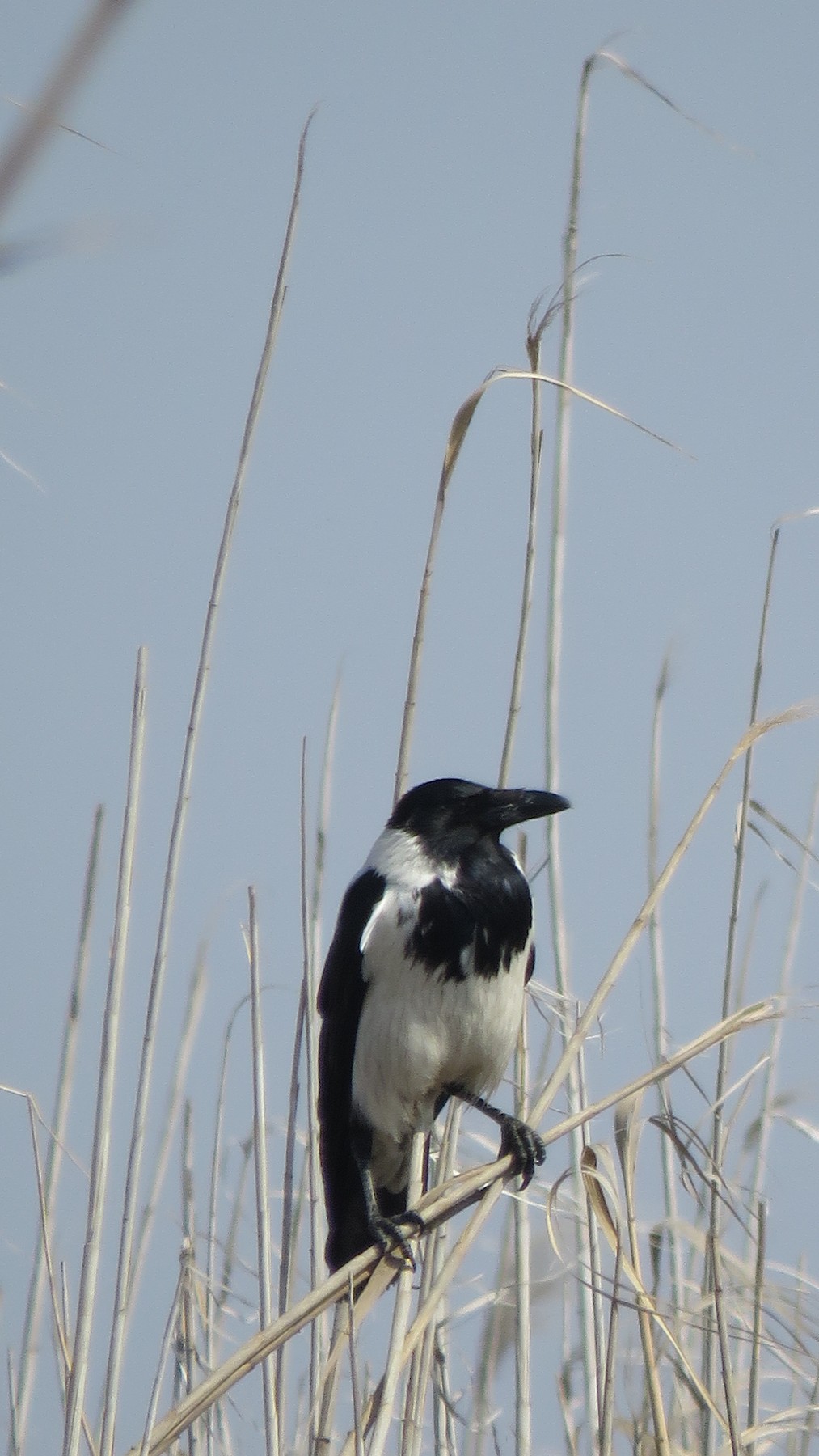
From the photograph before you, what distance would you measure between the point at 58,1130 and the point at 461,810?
3.57 feet

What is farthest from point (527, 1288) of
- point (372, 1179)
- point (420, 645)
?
point (420, 645)

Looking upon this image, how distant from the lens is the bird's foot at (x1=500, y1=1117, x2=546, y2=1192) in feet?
8.07

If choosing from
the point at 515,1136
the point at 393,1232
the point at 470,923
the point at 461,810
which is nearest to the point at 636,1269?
the point at 515,1136

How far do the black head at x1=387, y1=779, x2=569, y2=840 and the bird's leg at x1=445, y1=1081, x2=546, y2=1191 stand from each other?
555 millimetres

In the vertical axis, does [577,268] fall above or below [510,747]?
above

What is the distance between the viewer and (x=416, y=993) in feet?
9.29

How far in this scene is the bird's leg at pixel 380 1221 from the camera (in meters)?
2.42

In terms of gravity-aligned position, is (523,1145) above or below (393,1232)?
above

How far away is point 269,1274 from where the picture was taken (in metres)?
2.39

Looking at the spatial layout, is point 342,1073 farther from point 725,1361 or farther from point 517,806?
point 725,1361

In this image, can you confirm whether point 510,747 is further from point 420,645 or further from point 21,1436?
point 21,1436

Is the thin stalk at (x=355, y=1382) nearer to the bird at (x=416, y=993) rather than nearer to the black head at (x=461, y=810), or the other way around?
the bird at (x=416, y=993)

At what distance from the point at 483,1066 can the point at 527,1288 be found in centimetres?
61

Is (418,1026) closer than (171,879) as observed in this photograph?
No
